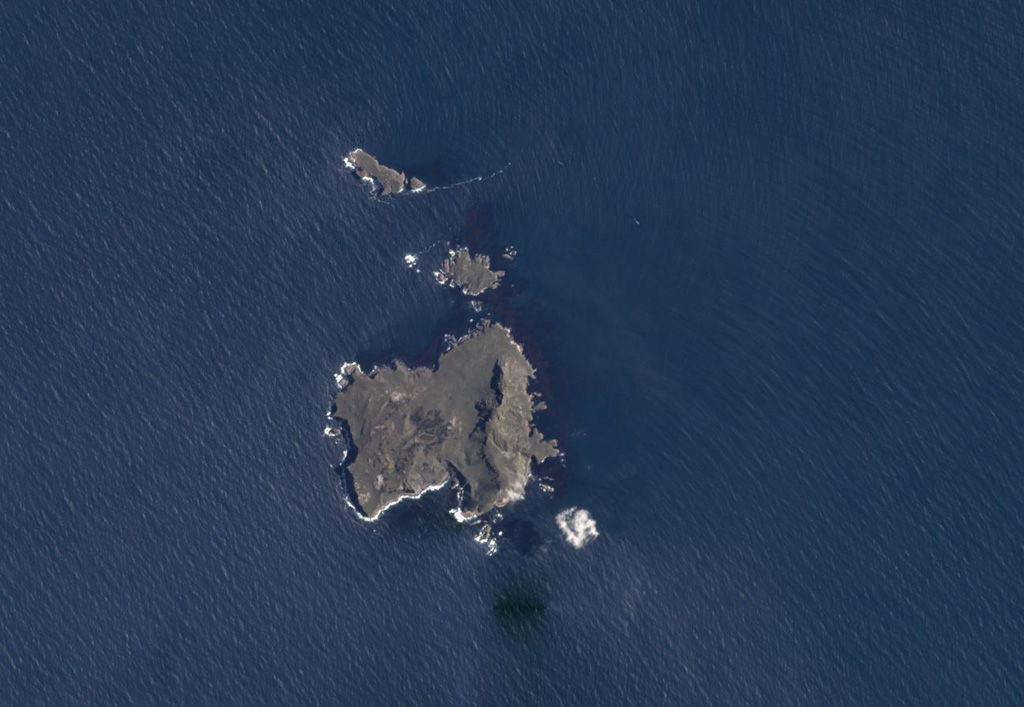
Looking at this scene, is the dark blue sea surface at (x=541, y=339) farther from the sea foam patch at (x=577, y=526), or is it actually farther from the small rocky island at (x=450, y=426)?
the small rocky island at (x=450, y=426)

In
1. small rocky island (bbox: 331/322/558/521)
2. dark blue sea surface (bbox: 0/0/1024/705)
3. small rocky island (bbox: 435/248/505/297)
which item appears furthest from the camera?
small rocky island (bbox: 435/248/505/297)

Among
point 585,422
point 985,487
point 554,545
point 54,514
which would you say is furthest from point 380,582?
point 985,487

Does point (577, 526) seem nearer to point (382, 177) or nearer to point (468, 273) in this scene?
point (468, 273)

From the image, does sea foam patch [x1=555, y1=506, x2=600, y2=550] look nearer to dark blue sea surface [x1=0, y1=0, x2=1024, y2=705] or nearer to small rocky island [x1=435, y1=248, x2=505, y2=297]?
dark blue sea surface [x1=0, y1=0, x2=1024, y2=705]

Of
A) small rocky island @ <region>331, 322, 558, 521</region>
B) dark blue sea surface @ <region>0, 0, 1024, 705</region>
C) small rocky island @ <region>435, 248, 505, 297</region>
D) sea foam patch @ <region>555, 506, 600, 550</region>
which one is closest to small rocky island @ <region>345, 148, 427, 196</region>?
dark blue sea surface @ <region>0, 0, 1024, 705</region>

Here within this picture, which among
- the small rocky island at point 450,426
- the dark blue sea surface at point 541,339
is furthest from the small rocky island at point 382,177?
the small rocky island at point 450,426

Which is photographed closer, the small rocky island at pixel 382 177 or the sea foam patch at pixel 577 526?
the sea foam patch at pixel 577 526

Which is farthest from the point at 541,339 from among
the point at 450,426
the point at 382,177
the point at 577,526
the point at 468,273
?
the point at 382,177

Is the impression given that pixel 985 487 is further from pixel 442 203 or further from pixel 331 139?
pixel 331 139
